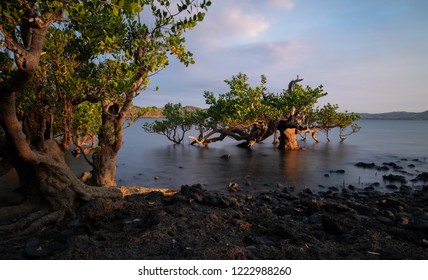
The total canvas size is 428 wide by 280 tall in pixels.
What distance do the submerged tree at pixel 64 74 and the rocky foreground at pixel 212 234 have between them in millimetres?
1286

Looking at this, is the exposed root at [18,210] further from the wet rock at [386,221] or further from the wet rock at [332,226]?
the wet rock at [386,221]

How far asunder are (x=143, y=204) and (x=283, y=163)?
73.7 feet

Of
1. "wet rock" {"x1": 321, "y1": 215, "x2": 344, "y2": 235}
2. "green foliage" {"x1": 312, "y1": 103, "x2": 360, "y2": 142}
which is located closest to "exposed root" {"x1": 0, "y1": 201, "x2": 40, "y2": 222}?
"wet rock" {"x1": 321, "y1": 215, "x2": 344, "y2": 235}

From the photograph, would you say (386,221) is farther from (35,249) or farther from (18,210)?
(18,210)

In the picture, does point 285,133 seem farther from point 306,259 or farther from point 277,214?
point 306,259

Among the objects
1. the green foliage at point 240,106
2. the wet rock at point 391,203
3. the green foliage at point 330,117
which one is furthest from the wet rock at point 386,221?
the green foliage at point 330,117

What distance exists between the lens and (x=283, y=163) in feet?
99.3

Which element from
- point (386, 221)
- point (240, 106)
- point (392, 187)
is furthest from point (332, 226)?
point (240, 106)

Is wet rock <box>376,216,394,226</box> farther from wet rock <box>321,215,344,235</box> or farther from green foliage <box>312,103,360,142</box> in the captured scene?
green foliage <box>312,103,360,142</box>

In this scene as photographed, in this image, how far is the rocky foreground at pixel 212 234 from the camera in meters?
6.62

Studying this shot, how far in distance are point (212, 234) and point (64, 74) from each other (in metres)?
7.93

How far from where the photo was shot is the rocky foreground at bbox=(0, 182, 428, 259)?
662 cm

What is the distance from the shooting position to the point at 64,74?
1034cm

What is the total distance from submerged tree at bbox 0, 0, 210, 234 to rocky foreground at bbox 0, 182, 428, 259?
1.29 metres
